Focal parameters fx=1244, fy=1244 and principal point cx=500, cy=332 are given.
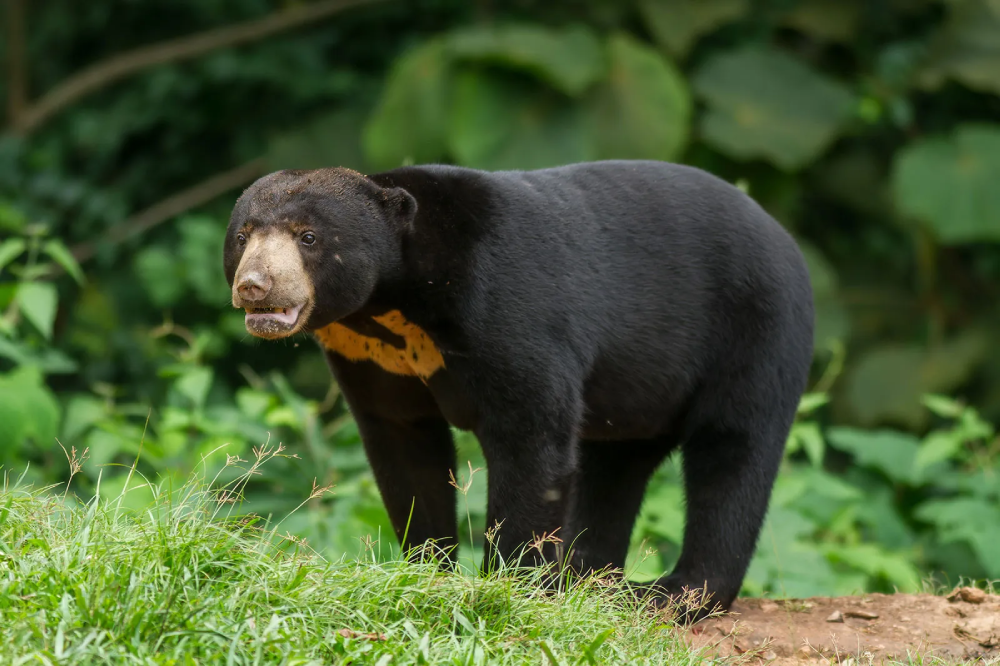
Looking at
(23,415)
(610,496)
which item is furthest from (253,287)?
(23,415)

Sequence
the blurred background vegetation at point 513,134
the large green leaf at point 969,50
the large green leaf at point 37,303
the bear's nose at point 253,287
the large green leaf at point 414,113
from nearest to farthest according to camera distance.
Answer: the bear's nose at point 253,287
the large green leaf at point 37,303
the blurred background vegetation at point 513,134
the large green leaf at point 414,113
the large green leaf at point 969,50

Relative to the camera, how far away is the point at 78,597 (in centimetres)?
292

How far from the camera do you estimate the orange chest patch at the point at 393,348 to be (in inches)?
158

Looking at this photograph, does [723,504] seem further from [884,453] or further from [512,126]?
[512,126]

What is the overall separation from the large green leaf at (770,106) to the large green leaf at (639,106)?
0.29 meters

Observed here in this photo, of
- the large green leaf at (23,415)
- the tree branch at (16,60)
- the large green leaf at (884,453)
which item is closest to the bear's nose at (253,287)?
the large green leaf at (23,415)

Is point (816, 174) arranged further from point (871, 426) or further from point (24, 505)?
point (24, 505)

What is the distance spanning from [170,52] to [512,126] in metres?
3.17

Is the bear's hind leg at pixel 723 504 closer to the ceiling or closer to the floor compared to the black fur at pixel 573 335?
closer to the floor

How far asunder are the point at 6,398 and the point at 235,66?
5.60 m

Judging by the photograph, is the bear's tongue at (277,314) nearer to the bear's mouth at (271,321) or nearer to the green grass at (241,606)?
the bear's mouth at (271,321)

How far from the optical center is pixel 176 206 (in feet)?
34.9

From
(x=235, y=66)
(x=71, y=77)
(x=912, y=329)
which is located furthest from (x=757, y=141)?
(x=71, y=77)

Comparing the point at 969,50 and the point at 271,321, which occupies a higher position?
the point at 271,321
